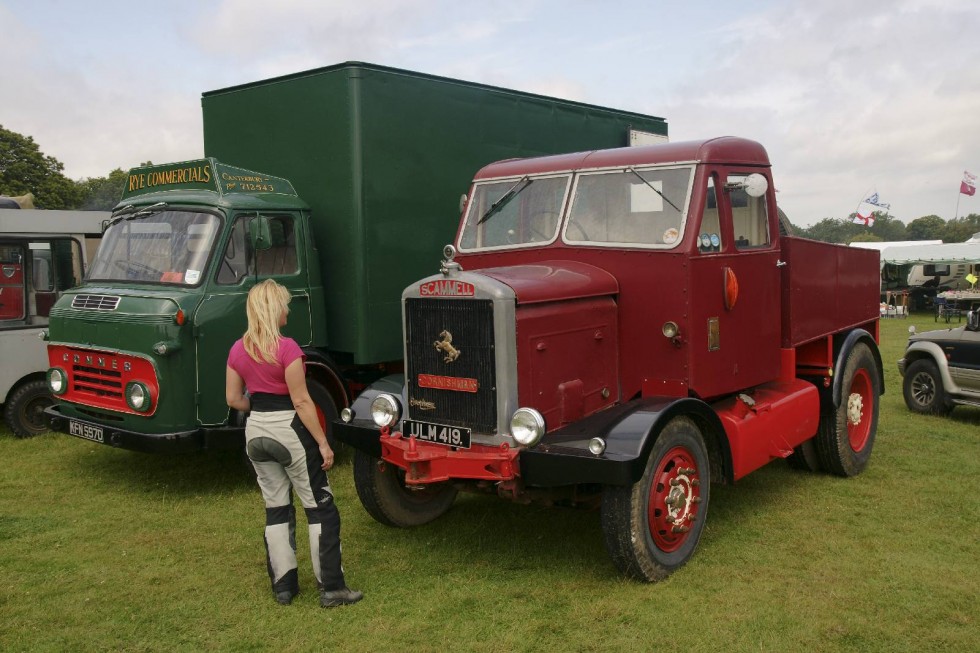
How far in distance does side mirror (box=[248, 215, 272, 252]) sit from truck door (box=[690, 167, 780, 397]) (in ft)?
12.0

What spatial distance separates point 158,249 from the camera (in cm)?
746

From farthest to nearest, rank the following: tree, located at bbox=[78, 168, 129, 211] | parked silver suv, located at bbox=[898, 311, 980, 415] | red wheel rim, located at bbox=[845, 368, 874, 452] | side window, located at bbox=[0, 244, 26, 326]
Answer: tree, located at bbox=[78, 168, 129, 211]
parked silver suv, located at bbox=[898, 311, 980, 415]
side window, located at bbox=[0, 244, 26, 326]
red wheel rim, located at bbox=[845, 368, 874, 452]

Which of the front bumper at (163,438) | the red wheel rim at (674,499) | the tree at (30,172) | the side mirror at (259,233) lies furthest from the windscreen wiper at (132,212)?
the tree at (30,172)

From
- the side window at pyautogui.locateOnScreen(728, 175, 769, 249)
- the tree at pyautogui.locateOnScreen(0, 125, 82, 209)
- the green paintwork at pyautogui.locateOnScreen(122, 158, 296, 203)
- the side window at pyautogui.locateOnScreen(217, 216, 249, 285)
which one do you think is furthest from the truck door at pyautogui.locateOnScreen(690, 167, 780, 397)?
the tree at pyautogui.locateOnScreen(0, 125, 82, 209)

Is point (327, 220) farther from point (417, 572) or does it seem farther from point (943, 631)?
point (943, 631)

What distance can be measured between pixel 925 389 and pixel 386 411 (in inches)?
304

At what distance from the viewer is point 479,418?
5145 mm

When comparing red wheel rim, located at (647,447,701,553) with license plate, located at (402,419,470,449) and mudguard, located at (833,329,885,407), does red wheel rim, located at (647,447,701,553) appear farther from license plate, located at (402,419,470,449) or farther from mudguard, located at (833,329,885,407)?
mudguard, located at (833,329,885,407)

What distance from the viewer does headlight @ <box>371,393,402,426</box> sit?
5.51m

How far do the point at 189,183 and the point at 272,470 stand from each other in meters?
3.91

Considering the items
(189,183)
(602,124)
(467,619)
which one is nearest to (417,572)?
(467,619)

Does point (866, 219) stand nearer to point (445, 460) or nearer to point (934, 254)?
point (934, 254)

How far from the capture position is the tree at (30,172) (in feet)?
119

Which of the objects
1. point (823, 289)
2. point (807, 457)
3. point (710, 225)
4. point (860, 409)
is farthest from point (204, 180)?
point (860, 409)
